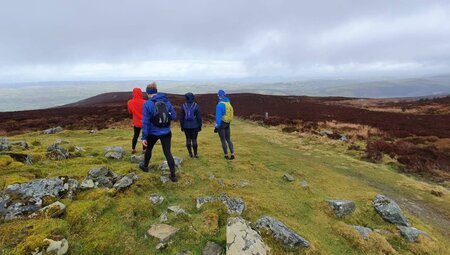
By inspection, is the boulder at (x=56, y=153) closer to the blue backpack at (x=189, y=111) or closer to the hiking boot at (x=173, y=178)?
the hiking boot at (x=173, y=178)

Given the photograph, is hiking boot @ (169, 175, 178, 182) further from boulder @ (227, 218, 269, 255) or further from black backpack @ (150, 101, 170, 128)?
boulder @ (227, 218, 269, 255)

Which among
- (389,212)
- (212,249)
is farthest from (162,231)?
(389,212)

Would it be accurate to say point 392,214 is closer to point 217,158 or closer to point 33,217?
point 217,158

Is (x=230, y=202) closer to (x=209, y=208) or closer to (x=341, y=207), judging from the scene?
(x=209, y=208)

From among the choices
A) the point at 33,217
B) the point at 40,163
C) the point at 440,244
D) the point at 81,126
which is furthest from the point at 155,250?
the point at 81,126

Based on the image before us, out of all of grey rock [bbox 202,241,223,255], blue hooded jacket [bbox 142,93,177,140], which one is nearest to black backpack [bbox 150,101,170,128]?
blue hooded jacket [bbox 142,93,177,140]

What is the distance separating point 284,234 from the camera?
25.1ft

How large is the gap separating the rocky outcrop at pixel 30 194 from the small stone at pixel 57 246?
162 centimetres

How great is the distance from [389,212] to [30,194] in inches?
458

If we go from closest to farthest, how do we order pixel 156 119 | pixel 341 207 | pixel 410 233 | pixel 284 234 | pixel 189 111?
pixel 284 234 < pixel 410 233 < pixel 156 119 < pixel 341 207 < pixel 189 111

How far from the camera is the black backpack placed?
1008 cm

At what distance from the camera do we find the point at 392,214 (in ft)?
34.6

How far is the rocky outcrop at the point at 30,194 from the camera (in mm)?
7273

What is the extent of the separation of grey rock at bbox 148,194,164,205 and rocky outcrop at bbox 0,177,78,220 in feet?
7.44
